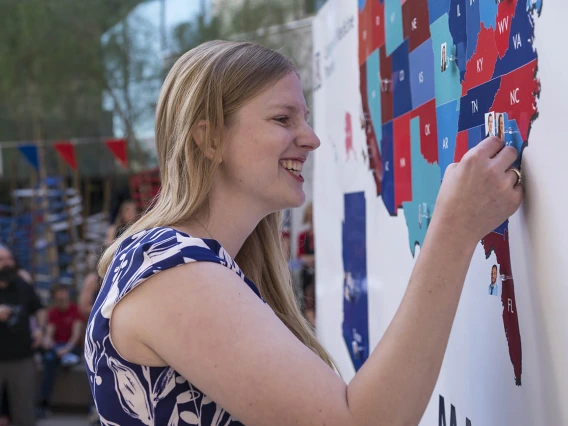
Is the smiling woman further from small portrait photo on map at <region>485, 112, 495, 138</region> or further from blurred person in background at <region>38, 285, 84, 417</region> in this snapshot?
blurred person in background at <region>38, 285, 84, 417</region>

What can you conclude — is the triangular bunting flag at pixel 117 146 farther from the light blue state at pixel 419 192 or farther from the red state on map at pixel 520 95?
the red state on map at pixel 520 95

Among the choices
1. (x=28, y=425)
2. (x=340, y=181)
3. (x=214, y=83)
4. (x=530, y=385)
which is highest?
(x=214, y=83)

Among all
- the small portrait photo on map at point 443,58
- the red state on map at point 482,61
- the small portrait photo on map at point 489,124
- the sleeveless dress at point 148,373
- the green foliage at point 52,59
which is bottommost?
the sleeveless dress at point 148,373

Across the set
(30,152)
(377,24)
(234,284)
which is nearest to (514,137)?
(234,284)

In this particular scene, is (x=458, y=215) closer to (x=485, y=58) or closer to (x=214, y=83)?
(x=485, y=58)

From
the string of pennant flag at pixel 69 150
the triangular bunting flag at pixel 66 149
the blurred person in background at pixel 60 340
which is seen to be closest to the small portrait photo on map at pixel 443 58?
the blurred person in background at pixel 60 340

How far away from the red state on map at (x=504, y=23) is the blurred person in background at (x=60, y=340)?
280 inches

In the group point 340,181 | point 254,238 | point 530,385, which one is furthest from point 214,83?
point 340,181

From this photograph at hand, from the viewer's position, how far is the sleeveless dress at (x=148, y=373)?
0.99 metres

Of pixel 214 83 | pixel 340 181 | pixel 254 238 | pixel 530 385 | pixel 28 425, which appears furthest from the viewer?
pixel 28 425

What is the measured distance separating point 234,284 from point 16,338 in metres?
5.95

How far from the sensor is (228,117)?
1184 mm

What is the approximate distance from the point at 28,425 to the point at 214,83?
250 inches

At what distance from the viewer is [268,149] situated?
3.85 feet
